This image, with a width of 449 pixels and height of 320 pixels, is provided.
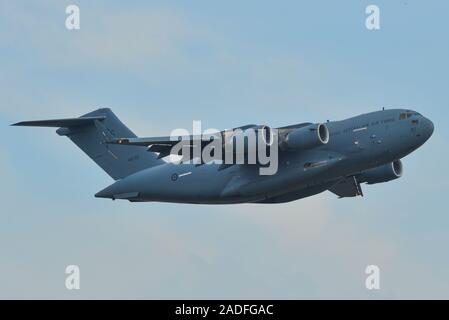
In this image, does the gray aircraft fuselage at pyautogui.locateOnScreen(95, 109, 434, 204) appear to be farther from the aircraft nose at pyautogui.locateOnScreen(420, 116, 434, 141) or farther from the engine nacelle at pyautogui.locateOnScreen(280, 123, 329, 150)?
the engine nacelle at pyautogui.locateOnScreen(280, 123, 329, 150)

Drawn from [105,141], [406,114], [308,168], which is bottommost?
[308,168]

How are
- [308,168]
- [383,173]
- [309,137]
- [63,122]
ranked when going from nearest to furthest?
[309,137] < [308,168] < [383,173] < [63,122]

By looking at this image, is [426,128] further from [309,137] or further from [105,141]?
[105,141]

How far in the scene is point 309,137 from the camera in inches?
1162

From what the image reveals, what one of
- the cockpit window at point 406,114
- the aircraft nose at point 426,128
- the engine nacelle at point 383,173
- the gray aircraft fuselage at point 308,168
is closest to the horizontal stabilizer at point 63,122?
the gray aircraft fuselage at point 308,168

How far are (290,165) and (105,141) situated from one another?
23.8ft

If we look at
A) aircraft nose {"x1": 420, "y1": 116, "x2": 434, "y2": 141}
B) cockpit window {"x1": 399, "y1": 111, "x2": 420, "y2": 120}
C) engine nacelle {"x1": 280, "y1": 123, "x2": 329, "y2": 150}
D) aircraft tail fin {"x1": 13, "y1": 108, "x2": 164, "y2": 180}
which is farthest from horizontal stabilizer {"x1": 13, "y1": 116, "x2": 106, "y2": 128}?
aircraft nose {"x1": 420, "y1": 116, "x2": 434, "y2": 141}

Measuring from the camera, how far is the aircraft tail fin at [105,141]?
34.2m

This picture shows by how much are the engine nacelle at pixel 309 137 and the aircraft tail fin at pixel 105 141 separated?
5.66m

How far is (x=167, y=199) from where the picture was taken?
106 feet

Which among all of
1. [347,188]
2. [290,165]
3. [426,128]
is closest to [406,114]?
[426,128]

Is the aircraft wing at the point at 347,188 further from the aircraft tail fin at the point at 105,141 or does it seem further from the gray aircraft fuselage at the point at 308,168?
the aircraft tail fin at the point at 105,141

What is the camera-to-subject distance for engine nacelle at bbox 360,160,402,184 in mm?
33344
